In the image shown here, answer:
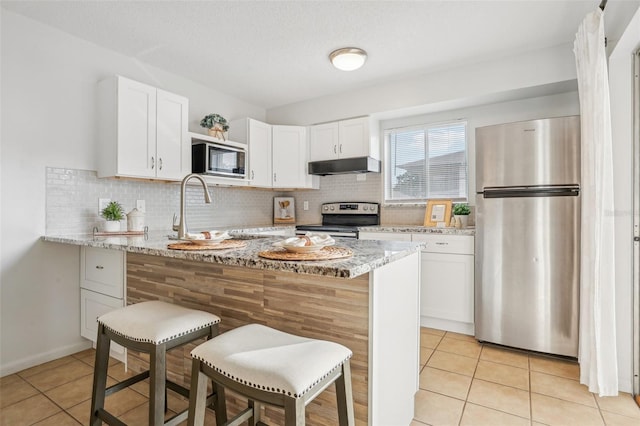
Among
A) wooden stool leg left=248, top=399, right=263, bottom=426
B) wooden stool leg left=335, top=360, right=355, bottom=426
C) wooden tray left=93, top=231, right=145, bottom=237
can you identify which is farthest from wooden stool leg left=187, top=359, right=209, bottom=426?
wooden tray left=93, top=231, right=145, bottom=237

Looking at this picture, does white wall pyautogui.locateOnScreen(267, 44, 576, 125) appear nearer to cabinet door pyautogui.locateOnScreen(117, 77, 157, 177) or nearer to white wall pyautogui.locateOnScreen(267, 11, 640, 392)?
white wall pyautogui.locateOnScreen(267, 11, 640, 392)

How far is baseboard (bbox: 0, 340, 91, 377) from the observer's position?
227 cm

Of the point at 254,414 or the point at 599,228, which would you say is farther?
the point at 599,228

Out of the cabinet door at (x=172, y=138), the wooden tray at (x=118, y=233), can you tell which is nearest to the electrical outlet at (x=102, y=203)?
the wooden tray at (x=118, y=233)

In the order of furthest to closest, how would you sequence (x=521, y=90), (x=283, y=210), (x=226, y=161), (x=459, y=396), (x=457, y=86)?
(x=283, y=210)
(x=226, y=161)
(x=457, y=86)
(x=521, y=90)
(x=459, y=396)

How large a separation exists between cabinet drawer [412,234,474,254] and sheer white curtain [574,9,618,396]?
94 centimetres

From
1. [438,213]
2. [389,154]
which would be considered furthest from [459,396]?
[389,154]

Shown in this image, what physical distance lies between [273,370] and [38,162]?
8.42ft

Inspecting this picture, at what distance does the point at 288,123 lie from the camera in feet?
14.3

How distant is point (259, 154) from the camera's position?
391cm

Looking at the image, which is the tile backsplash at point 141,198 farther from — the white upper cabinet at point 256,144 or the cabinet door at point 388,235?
the cabinet door at point 388,235

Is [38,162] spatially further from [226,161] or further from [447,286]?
[447,286]

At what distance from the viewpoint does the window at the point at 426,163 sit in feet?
11.7

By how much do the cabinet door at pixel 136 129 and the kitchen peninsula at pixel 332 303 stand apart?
1.09m
